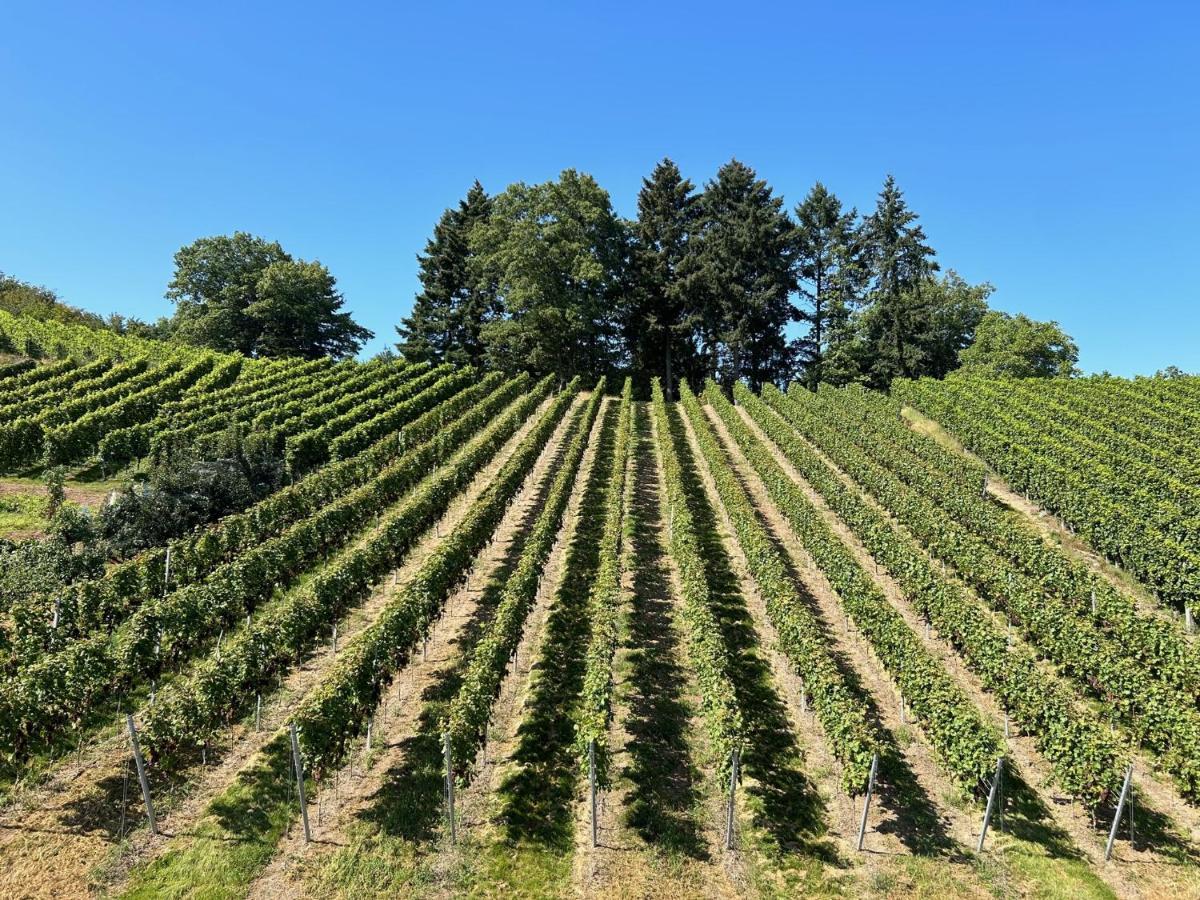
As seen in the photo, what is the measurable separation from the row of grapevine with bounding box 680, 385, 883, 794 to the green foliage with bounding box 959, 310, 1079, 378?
156ft

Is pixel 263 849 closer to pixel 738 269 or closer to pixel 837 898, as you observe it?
pixel 837 898

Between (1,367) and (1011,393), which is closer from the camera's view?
(1,367)

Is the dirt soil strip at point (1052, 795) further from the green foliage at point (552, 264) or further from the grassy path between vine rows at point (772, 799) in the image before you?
the green foliage at point (552, 264)

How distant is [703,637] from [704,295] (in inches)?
2071

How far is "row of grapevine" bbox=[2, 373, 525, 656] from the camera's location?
49.8ft

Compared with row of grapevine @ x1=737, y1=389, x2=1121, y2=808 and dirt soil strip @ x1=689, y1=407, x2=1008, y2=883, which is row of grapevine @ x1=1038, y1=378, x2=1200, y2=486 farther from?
dirt soil strip @ x1=689, y1=407, x2=1008, y2=883

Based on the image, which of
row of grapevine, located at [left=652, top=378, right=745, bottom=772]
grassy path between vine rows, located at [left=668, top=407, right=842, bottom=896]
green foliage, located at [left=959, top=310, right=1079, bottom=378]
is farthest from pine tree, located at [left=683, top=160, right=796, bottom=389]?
grassy path between vine rows, located at [left=668, top=407, right=842, bottom=896]

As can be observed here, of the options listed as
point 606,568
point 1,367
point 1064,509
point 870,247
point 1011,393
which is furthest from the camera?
point 870,247

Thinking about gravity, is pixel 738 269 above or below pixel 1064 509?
Result: above

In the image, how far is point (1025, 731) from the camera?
44.5 ft

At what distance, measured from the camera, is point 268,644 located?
45.4 feet

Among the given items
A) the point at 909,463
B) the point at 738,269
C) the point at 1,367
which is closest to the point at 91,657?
the point at 909,463

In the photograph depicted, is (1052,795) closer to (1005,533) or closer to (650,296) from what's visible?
(1005,533)

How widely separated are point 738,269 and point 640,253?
10.6m
